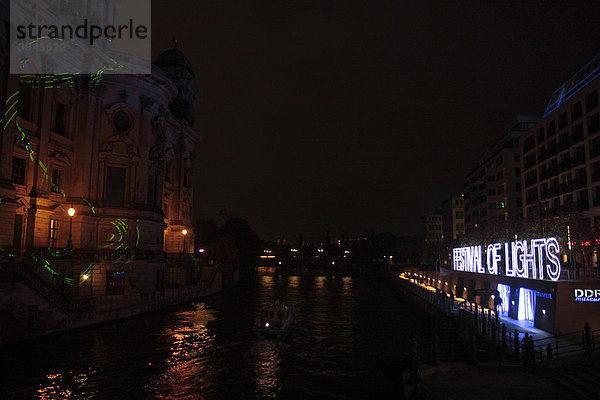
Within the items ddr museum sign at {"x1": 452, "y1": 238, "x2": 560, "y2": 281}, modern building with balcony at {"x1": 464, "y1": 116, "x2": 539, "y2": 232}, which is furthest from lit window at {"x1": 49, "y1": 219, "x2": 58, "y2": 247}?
modern building with balcony at {"x1": 464, "y1": 116, "x2": 539, "y2": 232}

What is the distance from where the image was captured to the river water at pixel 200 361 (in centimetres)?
2206

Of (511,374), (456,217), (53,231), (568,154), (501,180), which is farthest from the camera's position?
(456,217)

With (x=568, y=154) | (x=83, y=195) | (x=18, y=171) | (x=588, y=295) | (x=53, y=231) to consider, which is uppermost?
(x=568, y=154)

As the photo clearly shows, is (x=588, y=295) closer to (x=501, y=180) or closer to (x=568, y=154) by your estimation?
(x=568, y=154)

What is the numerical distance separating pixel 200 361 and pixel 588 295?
973 inches

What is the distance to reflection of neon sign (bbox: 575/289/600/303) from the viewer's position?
27.2 meters

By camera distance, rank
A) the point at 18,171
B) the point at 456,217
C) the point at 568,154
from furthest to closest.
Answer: the point at 456,217
the point at 568,154
the point at 18,171

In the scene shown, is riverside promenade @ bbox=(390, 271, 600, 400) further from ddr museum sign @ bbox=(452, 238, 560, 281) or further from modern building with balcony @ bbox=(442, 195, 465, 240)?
modern building with balcony @ bbox=(442, 195, 465, 240)

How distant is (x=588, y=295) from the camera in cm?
2741

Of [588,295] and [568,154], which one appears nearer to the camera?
[588,295]

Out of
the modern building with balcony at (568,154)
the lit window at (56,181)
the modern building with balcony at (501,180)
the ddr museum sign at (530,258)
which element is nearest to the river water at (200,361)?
the ddr museum sign at (530,258)

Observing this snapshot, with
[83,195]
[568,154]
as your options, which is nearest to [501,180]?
[568,154]

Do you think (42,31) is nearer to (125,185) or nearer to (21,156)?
(21,156)

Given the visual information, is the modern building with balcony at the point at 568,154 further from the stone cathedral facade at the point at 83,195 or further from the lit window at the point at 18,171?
the lit window at the point at 18,171
